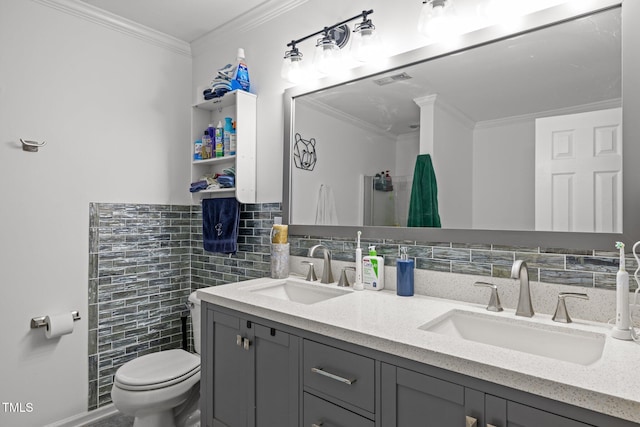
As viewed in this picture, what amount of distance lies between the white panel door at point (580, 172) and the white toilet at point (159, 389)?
1.87 meters

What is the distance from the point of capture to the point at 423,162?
1614mm

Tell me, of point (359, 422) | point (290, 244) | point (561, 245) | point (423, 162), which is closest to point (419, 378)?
point (359, 422)

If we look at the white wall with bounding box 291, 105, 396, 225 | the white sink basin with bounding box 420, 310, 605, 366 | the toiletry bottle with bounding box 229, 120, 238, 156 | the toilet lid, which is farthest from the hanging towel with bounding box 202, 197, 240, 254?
the white sink basin with bounding box 420, 310, 605, 366

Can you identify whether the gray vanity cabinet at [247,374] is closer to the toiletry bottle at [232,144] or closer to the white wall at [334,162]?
the white wall at [334,162]

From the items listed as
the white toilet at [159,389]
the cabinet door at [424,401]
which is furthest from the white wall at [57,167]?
the cabinet door at [424,401]

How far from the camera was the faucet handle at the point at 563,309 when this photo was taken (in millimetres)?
1182

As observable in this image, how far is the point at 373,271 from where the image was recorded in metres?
1.69


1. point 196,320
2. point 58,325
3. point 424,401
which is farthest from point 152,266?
point 424,401

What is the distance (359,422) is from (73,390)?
1983mm

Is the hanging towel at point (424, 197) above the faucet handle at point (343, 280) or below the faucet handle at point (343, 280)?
above

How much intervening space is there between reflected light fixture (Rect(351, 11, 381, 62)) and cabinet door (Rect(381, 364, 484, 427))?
1396 mm

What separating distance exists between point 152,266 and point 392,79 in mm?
2018

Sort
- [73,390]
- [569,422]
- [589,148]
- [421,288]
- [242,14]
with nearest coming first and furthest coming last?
[569,422] < [589,148] < [421,288] < [73,390] < [242,14]

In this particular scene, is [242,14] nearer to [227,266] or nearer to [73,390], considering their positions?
[227,266]
